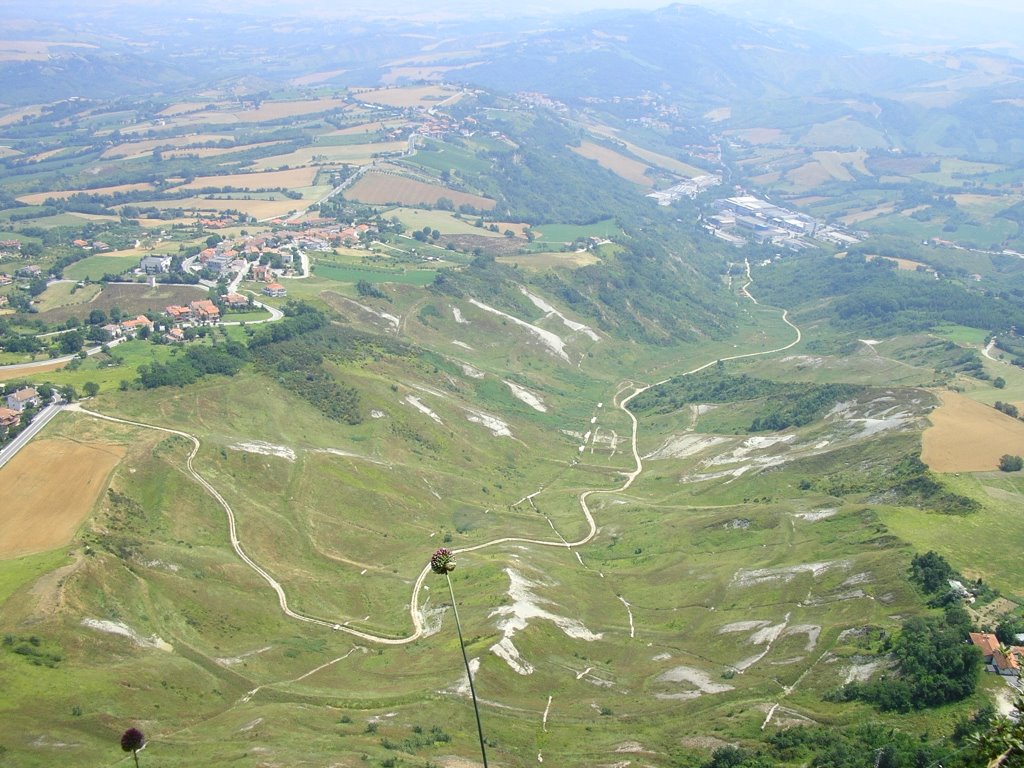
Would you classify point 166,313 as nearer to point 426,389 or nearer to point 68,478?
point 426,389

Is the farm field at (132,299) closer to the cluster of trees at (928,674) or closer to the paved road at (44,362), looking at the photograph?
the paved road at (44,362)

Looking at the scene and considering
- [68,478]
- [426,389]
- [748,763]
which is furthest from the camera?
[426,389]

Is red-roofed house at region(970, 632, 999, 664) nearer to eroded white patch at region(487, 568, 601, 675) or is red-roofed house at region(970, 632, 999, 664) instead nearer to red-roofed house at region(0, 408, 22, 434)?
eroded white patch at region(487, 568, 601, 675)

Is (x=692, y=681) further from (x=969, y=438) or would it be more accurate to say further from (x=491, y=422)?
(x=491, y=422)

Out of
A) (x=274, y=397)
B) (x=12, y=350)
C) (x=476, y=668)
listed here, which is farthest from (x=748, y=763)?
(x=12, y=350)

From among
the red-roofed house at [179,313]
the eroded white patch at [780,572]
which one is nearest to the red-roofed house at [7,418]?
the red-roofed house at [179,313]

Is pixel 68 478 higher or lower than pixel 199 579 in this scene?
higher

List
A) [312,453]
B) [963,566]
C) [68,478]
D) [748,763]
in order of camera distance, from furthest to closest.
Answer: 1. [312,453]
2. [68,478]
3. [963,566]
4. [748,763]
